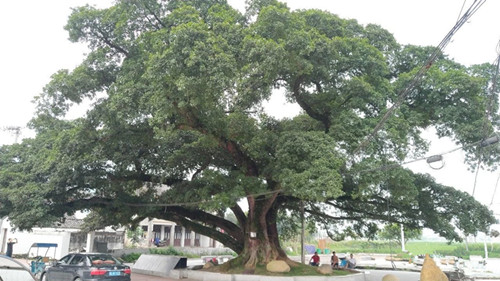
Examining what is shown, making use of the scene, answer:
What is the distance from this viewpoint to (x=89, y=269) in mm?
10680

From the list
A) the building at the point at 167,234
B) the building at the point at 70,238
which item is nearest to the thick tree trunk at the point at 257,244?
the building at the point at 70,238

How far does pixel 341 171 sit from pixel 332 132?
1359 mm

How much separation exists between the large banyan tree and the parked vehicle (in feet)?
19.5

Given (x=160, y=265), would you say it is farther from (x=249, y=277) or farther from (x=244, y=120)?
(x=244, y=120)

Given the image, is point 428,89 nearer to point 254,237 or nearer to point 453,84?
point 453,84

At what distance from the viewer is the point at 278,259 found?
16.5 meters

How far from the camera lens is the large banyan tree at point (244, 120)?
1122 cm

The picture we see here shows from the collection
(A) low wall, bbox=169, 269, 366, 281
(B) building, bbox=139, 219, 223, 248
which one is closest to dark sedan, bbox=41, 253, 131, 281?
(A) low wall, bbox=169, 269, 366, 281

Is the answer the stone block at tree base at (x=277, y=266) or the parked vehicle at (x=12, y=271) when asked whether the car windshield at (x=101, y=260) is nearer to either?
the parked vehicle at (x=12, y=271)

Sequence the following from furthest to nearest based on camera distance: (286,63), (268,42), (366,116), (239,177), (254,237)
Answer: (254,237) < (239,177) < (366,116) < (286,63) < (268,42)

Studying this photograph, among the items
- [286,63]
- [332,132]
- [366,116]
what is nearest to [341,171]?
[332,132]

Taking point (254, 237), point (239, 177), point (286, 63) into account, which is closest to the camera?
point (286, 63)

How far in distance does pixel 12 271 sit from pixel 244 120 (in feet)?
30.6

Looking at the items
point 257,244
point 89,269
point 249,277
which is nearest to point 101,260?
point 89,269
